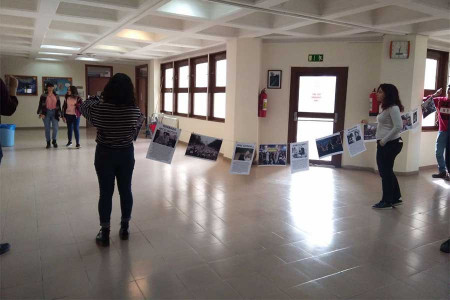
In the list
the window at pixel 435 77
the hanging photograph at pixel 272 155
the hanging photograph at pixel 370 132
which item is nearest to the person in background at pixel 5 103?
the hanging photograph at pixel 272 155

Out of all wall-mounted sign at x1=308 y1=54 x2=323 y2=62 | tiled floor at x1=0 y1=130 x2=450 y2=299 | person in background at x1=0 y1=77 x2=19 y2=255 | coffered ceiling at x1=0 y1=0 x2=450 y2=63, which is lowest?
tiled floor at x1=0 y1=130 x2=450 y2=299

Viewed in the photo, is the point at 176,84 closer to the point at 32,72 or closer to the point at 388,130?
the point at 32,72

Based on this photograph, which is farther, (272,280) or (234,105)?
(234,105)

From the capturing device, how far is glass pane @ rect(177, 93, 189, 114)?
10.1 meters

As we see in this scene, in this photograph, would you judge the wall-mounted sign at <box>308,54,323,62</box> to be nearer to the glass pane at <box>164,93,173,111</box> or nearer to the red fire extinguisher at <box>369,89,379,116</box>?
the red fire extinguisher at <box>369,89,379,116</box>

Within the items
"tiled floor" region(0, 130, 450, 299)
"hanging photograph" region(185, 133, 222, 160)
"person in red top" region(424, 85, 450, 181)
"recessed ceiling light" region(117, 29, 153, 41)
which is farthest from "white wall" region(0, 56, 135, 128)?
"person in red top" region(424, 85, 450, 181)

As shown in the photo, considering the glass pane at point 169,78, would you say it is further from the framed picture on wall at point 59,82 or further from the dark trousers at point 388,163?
the dark trousers at point 388,163

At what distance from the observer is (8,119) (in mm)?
Result: 12023

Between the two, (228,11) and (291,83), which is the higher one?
(228,11)

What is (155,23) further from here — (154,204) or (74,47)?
(74,47)

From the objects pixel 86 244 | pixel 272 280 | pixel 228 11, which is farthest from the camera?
pixel 228 11

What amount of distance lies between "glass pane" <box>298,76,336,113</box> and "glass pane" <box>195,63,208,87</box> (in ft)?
9.14

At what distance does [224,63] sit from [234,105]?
1492 millimetres

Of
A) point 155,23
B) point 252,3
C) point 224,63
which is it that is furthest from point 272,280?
point 224,63
